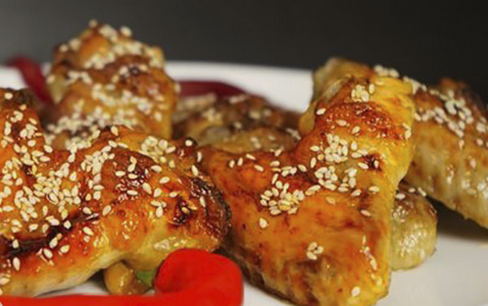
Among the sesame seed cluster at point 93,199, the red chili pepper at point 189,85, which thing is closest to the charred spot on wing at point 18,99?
the sesame seed cluster at point 93,199

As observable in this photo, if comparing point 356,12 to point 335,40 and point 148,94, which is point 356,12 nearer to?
point 335,40

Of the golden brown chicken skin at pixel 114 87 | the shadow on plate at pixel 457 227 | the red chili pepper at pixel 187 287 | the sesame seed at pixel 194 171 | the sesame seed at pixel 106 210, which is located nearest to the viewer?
the red chili pepper at pixel 187 287

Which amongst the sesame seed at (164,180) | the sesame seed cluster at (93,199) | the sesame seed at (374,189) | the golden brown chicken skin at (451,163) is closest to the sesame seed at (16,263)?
the sesame seed cluster at (93,199)

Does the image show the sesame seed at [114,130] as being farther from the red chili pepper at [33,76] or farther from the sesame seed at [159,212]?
the red chili pepper at [33,76]

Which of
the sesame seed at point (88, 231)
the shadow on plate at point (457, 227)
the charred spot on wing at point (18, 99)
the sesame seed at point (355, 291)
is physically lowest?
the shadow on plate at point (457, 227)

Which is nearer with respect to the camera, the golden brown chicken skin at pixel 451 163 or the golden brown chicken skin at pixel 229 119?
the golden brown chicken skin at pixel 451 163

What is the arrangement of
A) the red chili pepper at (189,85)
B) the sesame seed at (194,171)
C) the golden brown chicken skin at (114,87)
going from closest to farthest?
the sesame seed at (194,171) < the golden brown chicken skin at (114,87) < the red chili pepper at (189,85)

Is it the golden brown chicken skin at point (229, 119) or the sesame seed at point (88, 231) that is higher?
the sesame seed at point (88, 231)

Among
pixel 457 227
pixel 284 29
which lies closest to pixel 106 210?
pixel 457 227
